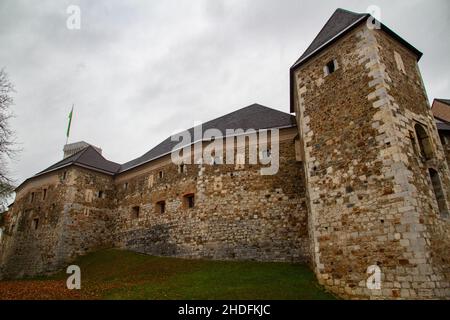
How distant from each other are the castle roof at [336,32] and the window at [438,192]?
5.22 metres

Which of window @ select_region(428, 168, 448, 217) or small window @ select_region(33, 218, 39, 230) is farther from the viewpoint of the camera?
small window @ select_region(33, 218, 39, 230)

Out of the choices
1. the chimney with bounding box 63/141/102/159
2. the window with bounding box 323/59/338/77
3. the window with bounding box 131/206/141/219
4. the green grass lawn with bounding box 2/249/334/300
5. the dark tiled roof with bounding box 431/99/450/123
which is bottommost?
the green grass lawn with bounding box 2/249/334/300

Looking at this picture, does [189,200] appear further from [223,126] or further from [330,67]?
[330,67]

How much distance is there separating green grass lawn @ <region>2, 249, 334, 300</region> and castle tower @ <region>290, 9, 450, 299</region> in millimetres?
1307

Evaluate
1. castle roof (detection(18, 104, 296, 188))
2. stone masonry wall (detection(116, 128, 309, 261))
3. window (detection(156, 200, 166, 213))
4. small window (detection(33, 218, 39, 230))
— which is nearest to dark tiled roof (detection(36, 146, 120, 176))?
castle roof (detection(18, 104, 296, 188))

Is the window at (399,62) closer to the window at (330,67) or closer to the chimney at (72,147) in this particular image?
the window at (330,67)

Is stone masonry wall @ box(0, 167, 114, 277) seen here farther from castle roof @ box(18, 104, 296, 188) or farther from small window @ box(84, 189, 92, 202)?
castle roof @ box(18, 104, 296, 188)

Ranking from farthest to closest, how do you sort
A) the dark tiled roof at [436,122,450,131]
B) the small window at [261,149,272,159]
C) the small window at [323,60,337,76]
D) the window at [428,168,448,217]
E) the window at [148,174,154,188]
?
the window at [148,174,154,188], the small window at [261,149,272,159], the dark tiled roof at [436,122,450,131], the small window at [323,60,337,76], the window at [428,168,448,217]

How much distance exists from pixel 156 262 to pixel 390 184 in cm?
1173

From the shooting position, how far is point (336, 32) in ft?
36.9

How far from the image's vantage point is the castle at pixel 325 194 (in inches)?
326

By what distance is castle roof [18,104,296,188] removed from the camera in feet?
54.9

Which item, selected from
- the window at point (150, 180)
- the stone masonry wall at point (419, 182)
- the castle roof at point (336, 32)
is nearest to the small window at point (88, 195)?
the window at point (150, 180)
